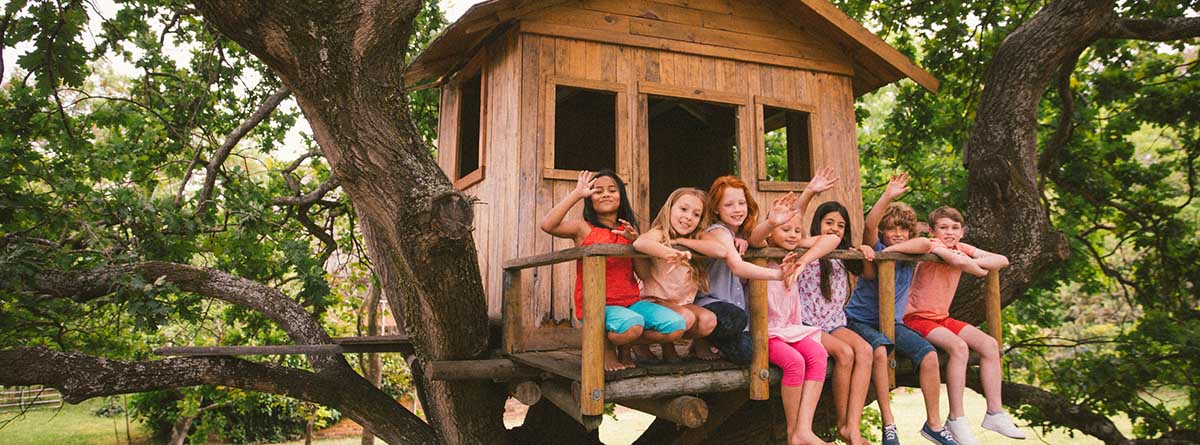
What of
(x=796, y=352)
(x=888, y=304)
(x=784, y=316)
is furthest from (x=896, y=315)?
(x=796, y=352)

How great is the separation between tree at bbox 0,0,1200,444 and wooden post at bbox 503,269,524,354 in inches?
7.9

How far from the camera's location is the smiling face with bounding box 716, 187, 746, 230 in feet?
15.2

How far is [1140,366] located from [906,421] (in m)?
14.5

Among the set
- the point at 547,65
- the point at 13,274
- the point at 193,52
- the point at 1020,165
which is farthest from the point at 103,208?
the point at 1020,165

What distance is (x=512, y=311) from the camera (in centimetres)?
529

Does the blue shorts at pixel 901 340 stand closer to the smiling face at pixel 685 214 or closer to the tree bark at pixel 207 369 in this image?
the smiling face at pixel 685 214

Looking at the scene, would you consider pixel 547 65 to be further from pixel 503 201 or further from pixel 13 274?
pixel 13 274

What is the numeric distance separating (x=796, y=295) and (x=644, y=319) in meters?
1.22

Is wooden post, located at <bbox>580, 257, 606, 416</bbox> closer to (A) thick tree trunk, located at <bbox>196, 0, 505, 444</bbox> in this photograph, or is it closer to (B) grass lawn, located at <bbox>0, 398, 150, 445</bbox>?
(A) thick tree trunk, located at <bbox>196, 0, 505, 444</bbox>

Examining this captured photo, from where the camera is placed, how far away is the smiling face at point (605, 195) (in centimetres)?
514

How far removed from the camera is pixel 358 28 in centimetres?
354

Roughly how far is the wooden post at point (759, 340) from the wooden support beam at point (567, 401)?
38.1 inches

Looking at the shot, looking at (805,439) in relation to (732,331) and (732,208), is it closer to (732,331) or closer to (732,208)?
(732,331)

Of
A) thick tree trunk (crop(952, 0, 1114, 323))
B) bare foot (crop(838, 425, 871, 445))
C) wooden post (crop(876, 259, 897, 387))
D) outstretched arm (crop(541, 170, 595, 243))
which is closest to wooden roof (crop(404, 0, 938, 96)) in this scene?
thick tree trunk (crop(952, 0, 1114, 323))
